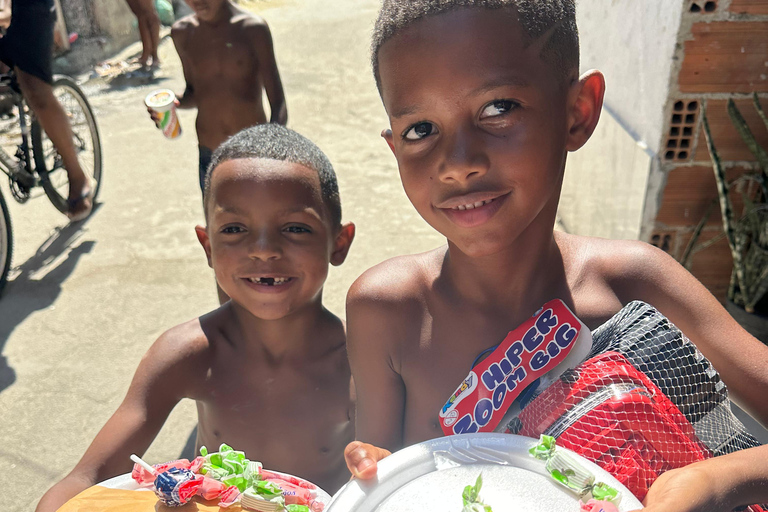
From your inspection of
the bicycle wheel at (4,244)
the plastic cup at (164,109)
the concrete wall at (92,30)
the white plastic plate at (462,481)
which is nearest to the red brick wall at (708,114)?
the plastic cup at (164,109)

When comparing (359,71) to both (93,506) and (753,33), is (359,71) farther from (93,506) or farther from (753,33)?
(93,506)

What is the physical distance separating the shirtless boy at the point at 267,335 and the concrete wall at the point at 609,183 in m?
1.56

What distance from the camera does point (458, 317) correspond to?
58.0 inches

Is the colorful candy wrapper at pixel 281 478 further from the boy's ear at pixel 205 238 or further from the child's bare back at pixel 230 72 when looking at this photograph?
the child's bare back at pixel 230 72

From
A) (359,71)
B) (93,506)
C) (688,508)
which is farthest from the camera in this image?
(359,71)

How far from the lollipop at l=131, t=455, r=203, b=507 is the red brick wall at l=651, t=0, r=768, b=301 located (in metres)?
2.45

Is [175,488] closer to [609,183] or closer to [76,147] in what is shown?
[609,183]

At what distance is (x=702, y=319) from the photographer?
136 centimetres

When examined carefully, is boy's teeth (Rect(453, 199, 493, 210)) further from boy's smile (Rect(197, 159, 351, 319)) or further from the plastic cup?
the plastic cup

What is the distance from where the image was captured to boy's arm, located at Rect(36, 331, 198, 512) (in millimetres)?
1642

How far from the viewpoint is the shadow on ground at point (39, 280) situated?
3.77 meters

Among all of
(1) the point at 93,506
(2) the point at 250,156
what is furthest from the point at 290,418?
(1) the point at 93,506

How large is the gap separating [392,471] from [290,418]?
115 centimetres

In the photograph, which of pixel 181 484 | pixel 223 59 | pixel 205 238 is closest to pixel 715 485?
pixel 181 484
